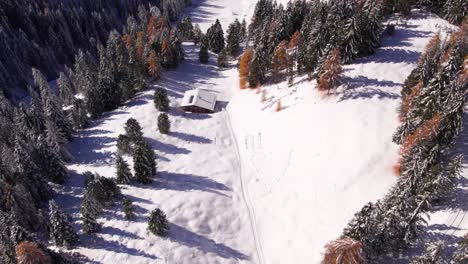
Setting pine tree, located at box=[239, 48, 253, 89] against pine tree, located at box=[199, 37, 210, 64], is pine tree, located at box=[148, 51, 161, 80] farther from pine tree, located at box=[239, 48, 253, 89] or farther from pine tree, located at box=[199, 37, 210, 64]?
pine tree, located at box=[239, 48, 253, 89]

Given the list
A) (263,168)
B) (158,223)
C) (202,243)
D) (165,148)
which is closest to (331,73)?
(263,168)

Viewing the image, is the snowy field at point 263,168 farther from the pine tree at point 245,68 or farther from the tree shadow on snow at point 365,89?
the pine tree at point 245,68

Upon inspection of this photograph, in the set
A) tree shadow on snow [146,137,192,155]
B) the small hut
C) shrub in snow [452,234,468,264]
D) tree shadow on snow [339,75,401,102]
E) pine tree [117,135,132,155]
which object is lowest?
tree shadow on snow [146,137,192,155]

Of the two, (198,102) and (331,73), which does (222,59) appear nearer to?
(198,102)

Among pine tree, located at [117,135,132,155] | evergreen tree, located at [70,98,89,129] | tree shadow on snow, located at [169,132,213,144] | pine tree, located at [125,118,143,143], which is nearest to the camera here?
pine tree, located at [117,135,132,155]

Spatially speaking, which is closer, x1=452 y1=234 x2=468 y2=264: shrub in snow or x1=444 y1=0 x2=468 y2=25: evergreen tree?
x1=452 y1=234 x2=468 y2=264: shrub in snow

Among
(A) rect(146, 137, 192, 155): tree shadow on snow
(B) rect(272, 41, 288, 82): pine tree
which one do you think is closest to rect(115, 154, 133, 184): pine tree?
(A) rect(146, 137, 192, 155): tree shadow on snow

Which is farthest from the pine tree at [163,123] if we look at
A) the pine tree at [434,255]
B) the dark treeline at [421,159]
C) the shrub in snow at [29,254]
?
the pine tree at [434,255]

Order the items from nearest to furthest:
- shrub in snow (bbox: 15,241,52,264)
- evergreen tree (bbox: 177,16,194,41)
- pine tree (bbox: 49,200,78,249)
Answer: shrub in snow (bbox: 15,241,52,264), pine tree (bbox: 49,200,78,249), evergreen tree (bbox: 177,16,194,41)
